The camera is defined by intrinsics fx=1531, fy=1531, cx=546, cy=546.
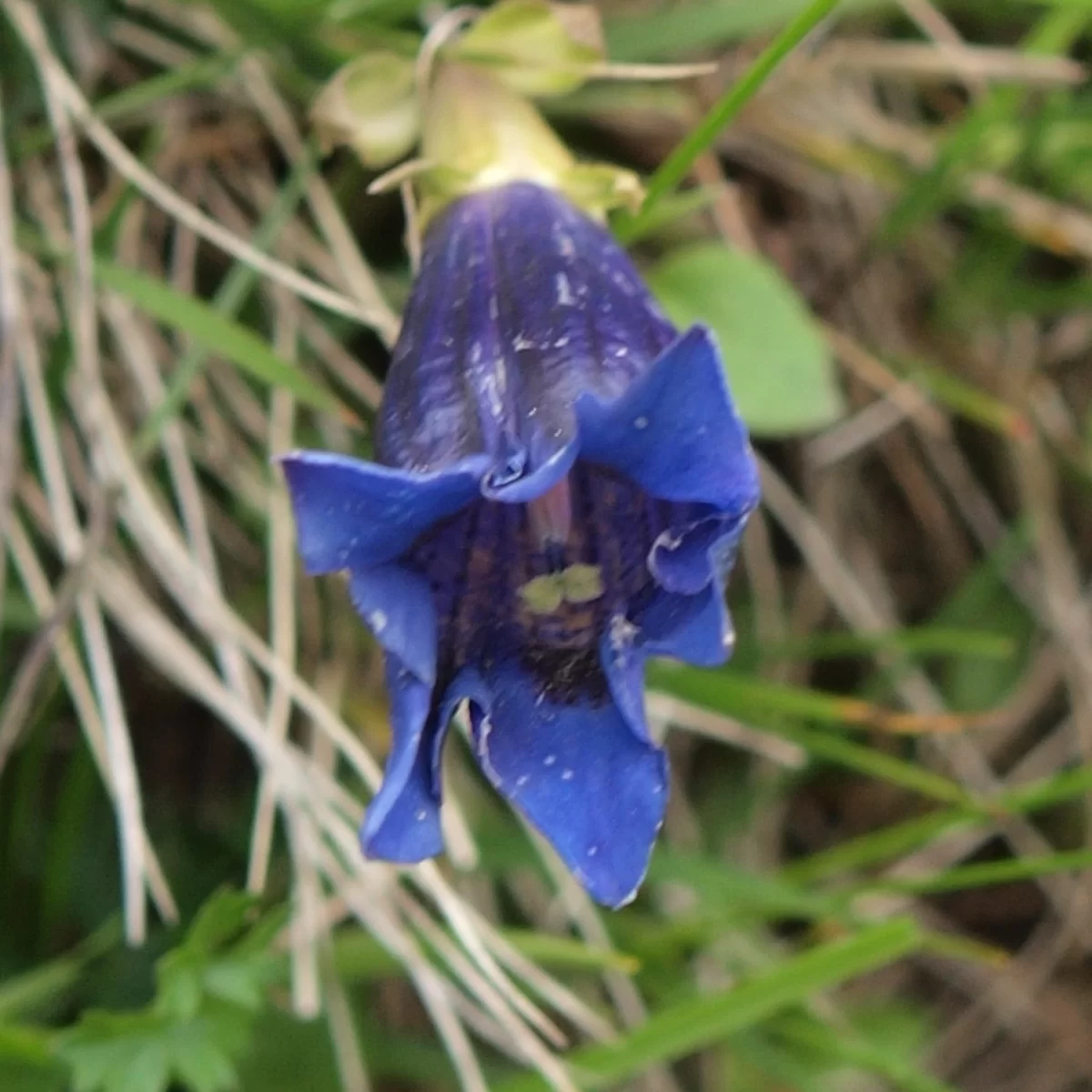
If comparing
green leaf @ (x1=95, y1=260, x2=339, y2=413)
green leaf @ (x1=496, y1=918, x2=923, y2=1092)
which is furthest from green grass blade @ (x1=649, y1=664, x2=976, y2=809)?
green leaf @ (x1=95, y1=260, x2=339, y2=413)

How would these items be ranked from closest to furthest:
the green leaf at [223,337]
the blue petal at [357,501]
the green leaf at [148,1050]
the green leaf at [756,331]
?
1. the blue petal at [357,501]
2. the green leaf at [148,1050]
3. the green leaf at [223,337]
4. the green leaf at [756,331]

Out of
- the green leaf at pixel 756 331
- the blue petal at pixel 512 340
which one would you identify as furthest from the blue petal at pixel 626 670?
the green leaf at pixel 756 331

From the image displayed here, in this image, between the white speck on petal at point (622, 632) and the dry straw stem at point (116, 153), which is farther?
the dry straw stem at point (116, 153)

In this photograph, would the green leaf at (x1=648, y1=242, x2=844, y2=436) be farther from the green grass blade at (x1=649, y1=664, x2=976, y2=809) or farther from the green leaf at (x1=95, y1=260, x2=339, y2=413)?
the green leaf at (x1=95, y1=260, x2=339, y2=413)

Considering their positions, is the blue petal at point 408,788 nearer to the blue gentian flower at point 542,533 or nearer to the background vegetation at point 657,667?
the blue gentian flower at point 542,533

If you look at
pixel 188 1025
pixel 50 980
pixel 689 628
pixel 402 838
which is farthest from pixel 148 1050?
pixel 689 628

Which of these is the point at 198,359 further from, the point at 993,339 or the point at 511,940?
the point at 993,339
